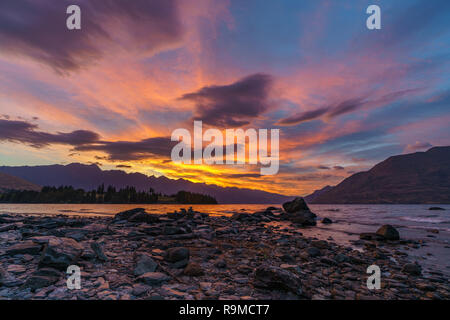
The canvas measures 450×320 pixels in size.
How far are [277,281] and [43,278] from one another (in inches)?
265

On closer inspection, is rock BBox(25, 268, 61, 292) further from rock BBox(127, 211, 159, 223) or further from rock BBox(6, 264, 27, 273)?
rock BBox(127, 211, 159, 223)

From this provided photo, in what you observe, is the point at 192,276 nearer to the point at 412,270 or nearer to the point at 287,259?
the point at 287,259

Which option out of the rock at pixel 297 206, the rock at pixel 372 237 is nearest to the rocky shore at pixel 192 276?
the rock at pixel 372 237

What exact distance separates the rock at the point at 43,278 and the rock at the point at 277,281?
19.6 ft

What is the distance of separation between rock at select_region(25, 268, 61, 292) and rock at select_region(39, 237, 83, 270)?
44cm

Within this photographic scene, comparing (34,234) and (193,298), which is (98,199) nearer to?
(34,234)

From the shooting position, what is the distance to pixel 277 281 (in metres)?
5.88

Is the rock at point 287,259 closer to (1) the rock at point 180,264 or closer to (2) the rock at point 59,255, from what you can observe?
(1) the rock at point 180,264

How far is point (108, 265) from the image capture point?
24.5ft

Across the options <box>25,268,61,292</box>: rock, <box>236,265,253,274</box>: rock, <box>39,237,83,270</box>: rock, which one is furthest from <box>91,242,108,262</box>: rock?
<box>236,265,253,274</box>: rock

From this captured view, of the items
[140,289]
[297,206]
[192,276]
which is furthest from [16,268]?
[297,206]

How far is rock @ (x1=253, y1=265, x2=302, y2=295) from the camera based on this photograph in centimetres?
581

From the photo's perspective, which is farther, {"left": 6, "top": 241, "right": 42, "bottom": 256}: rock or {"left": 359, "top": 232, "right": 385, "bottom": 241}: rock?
{"left": 359, "top": 232, "right": 385, "bottom": 241}: rock

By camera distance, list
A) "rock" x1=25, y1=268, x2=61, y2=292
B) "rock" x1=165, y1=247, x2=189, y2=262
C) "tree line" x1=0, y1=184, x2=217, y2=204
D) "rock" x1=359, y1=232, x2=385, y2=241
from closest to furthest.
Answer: "rock" x1=25, y1=268, x2=61, y2=292, "rock" x1=165, y1=247, x2=189, y2=262, "rock" x1=359, y1=232, x2=385, y2=241, "tree line" x1=0, y1=184, x2=217, y2=204
